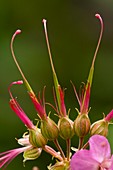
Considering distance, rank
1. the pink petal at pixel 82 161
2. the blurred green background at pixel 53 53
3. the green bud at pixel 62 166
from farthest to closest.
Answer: the blurred green background at pixel 53 53
the green bud at pixel 62 166
the pink petal at pixel 82 161

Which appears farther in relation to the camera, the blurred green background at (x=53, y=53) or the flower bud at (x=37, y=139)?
the blurred green background at (x=53, y=53)

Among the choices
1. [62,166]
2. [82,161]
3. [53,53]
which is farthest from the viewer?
[53,53]

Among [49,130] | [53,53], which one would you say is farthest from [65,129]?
[53,53]

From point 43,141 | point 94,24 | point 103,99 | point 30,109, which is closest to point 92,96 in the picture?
point 103,99

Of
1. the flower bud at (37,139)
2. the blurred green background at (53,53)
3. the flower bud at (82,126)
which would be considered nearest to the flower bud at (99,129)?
the flower bud at (82,126)

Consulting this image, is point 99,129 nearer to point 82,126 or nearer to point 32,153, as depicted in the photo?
point 82,126

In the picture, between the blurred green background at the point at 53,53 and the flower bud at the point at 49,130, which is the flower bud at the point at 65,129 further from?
the blurred green background at the point at 53,53
